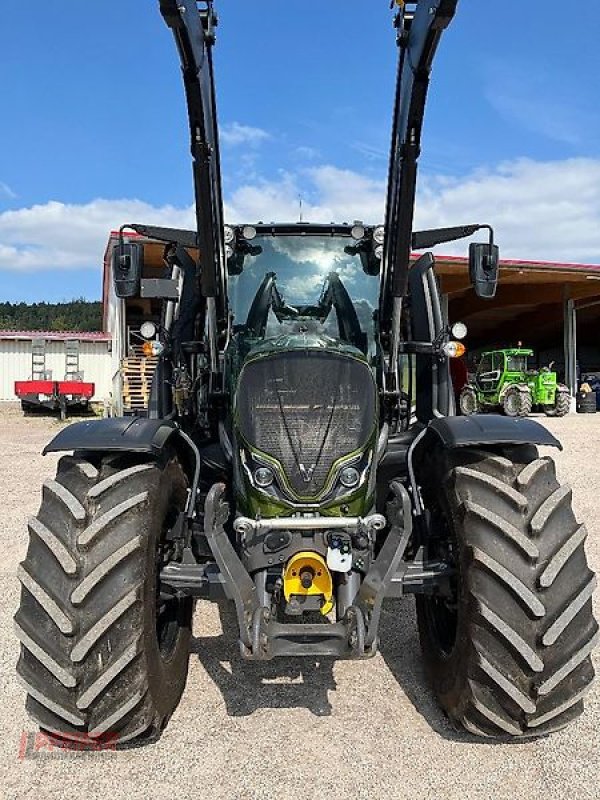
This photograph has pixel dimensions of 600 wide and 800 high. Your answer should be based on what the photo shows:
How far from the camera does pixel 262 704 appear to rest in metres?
3.52

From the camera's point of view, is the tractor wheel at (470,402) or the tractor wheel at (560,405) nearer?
the tractor wheel at (560,405)

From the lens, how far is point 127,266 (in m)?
3.80

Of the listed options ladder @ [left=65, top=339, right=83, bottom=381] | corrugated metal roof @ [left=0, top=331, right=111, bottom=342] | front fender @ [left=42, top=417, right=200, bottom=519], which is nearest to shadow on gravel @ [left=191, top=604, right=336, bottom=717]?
front fender @ [left=42, top=417, right=200, bottom=519]

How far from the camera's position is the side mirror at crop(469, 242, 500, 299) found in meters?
3.91

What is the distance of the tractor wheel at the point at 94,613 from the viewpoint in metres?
2.81

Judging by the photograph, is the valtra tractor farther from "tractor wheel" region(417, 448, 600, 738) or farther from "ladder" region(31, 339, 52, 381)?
"ladder" region(31, 339, 52, 381)

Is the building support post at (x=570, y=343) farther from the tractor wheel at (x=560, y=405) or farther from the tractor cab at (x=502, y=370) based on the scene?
the tractor cab at (x=502, y=370)

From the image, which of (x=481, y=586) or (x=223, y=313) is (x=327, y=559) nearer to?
(x=481, y=586)

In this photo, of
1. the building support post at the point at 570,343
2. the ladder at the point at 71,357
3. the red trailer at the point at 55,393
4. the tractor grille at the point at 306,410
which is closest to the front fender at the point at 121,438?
the tractor grille at the point at 306,410

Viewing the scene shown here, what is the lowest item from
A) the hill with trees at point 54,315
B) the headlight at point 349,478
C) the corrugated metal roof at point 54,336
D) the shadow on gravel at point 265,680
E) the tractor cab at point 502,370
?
the shadow on gravel at point 265,680

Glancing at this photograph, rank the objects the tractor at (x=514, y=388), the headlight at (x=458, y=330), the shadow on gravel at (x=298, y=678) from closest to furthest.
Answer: the shadow on gravel at (x=298, y=678), the headlight at (x=458, y=330), the tractor at (x=514, y=388)

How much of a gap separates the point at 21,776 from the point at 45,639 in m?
0.59

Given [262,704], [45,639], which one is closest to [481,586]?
[262,704]

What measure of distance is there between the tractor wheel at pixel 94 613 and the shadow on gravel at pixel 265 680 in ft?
1.79
